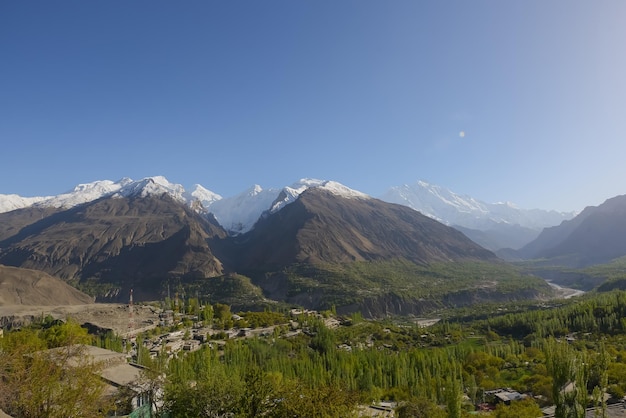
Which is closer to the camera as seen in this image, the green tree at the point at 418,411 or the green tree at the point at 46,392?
the green tree at the point at 46,392

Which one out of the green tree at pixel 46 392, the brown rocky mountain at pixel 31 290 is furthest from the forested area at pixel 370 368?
the brown rocky mountain at pixel 31 290

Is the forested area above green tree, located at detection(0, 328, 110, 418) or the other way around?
the other way around

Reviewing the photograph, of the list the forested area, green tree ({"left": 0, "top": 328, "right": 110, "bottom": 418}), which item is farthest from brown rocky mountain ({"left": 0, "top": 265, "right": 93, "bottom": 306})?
green tree ({"left": 0, "top": 328, "right": 110, "bottom": 418})

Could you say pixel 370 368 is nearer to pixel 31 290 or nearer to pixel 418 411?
pixel 418 411

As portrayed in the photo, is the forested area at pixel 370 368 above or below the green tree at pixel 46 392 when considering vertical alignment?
below

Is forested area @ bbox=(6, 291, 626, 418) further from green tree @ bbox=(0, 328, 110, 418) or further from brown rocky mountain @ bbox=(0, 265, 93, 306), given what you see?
brown rocky mountain @ bbox=(0, 265, 93, 306)

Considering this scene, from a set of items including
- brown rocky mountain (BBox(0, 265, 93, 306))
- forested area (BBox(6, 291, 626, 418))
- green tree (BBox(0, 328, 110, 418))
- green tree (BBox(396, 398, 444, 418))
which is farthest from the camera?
brown rocky mountain (BBox(0, 265, 93, 306))

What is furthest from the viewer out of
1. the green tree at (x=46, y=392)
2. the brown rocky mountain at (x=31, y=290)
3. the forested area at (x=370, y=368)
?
the brown rocky mountain at (x=31, y=290)

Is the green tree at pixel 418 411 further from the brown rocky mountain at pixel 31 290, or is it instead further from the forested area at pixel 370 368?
the brown rocky mountain at pixel 31 290

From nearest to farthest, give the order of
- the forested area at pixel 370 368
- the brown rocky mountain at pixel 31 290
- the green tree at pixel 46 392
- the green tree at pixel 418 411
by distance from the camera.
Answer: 1. the green tree at pixel 46 392
2. the forested area at pixel 370 368
3. the green tree at pixel 418 411
4. the brown rocky mountain at pixel 31 290
